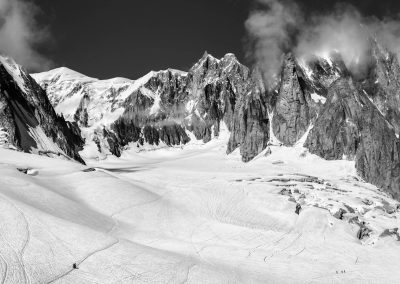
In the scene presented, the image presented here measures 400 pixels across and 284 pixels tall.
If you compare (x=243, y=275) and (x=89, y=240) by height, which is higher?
(x=89, y=240)

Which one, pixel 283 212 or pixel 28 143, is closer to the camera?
pixel 283 212

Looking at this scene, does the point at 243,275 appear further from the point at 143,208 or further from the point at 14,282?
the point at 143,208

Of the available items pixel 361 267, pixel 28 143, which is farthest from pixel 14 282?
pixel 28 143

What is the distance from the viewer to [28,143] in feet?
599

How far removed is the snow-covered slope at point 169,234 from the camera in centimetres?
3678

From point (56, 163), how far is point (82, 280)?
5210 centimetres

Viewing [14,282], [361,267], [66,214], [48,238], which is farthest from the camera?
[66,214]

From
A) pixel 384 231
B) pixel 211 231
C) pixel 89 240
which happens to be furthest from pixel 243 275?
pixel 384 231

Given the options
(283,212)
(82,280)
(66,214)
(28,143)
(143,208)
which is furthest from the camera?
(28,143)

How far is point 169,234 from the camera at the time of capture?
59969mm

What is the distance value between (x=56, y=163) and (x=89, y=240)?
144 ft

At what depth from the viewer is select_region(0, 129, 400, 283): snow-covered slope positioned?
36781 millimetres

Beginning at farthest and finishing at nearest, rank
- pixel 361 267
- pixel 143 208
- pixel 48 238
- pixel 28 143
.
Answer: pixel 28 143
pixel 143 208
pixel 361 267
pixel 48 238

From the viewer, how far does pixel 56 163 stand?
82.4 meters
